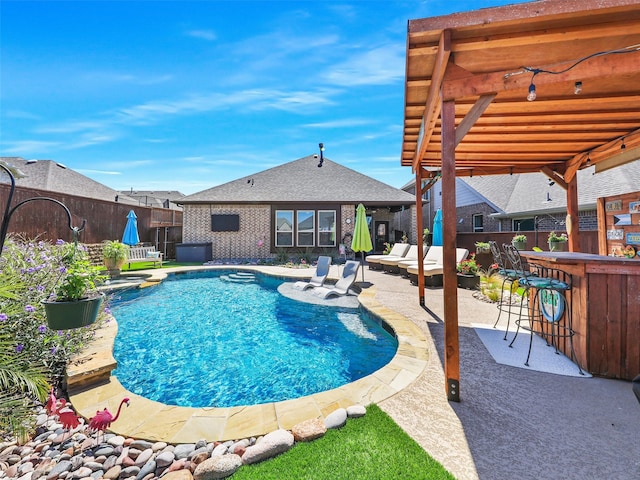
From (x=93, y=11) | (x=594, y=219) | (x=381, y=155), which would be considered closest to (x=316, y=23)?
(x=93, y=11)

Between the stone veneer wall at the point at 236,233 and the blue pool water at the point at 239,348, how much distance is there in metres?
7.77

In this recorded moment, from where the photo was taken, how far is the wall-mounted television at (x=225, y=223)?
15.8m

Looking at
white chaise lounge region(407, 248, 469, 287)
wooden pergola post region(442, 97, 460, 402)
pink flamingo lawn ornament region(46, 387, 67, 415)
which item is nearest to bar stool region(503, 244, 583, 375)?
wooden pergola post region(442, 97, 460, 402)

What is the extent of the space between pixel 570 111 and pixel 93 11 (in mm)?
10042

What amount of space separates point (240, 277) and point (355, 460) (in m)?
10.2

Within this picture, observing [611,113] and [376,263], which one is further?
[376,263]

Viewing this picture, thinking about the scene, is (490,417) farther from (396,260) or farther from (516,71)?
(396,260)

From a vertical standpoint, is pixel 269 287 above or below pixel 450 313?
below

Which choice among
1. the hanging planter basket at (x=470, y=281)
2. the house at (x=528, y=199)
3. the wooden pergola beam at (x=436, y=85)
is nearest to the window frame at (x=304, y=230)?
the house at (x=528, y=199)

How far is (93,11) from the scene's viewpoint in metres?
6.50

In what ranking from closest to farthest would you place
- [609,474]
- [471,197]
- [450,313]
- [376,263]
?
[609,474] < [450,313] < [376,263] < [471,197]

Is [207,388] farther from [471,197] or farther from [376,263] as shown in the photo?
[471,197]

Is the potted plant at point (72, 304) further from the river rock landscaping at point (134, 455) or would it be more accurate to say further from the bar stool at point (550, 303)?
the bar stool at point (550, 303)

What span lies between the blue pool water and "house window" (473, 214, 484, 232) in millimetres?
15535
